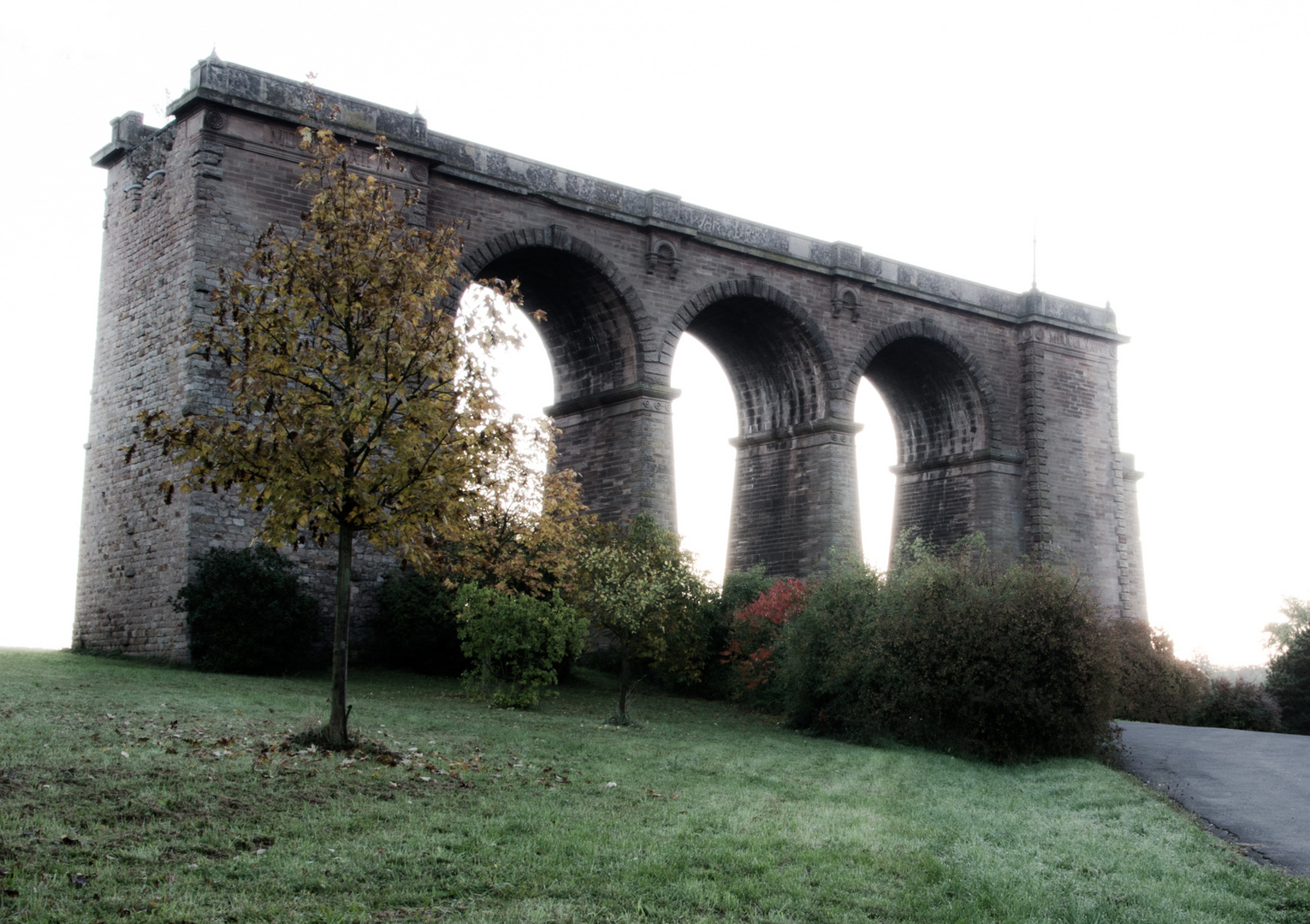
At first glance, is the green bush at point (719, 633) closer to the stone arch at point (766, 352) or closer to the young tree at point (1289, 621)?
the stone arch at point (766, 352)

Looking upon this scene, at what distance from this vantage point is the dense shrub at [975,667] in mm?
13422

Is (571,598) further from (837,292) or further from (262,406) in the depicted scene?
(837,292)

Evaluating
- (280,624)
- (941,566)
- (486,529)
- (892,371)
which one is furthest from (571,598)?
(892,371)

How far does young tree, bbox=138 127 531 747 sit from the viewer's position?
963cm

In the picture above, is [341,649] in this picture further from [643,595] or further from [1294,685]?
[1294,685]

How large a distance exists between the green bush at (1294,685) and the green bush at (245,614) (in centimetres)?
1899

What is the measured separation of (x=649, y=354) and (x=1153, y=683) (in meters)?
11.2

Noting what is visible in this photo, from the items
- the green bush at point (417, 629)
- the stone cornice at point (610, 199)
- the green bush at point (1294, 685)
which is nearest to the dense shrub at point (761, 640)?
the green bush at point (417, 629)

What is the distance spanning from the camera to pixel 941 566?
15.1 meters

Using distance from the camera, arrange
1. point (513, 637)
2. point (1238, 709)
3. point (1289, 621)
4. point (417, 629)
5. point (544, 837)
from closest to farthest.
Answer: point (544, 837) < point (513, 637) < point (417, 629) < point (1238, 709) < point (1289, 621)

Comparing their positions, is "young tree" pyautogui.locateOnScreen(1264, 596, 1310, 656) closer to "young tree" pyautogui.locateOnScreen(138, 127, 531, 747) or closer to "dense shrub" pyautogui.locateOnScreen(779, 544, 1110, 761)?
"dense shrub" pyautogui.locateOnScreen(779, 544, 1110, 761)

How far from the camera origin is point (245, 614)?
55.0ft

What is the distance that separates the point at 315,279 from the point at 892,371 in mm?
22136

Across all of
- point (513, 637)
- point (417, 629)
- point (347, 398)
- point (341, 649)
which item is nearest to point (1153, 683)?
point (513, 637)
